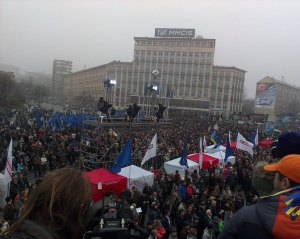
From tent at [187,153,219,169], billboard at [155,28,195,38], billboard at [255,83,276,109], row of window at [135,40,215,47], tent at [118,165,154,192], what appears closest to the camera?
tent at [118,165,154,192]

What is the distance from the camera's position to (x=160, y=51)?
7438 centimetres

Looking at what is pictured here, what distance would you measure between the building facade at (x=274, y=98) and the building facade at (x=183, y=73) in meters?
9.48

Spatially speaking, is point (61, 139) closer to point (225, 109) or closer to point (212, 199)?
point (212, 199)

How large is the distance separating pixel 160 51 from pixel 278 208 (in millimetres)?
75517

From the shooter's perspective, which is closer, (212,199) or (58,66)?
(212,199)

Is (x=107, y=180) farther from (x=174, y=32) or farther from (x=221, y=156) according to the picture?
(x=174, y=32)

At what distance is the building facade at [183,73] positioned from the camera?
241ft

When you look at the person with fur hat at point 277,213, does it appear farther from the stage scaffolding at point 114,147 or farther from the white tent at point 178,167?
the stage scaffolding at point 114,147

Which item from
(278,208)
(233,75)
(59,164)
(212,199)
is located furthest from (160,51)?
(278,208)

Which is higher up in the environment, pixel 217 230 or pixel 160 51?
pixel 160 51

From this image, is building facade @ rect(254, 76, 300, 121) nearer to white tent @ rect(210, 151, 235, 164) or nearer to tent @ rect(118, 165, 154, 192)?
white tent @ rect(210, 151, 235, 164)

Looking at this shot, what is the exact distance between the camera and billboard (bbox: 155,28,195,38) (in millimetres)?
73688

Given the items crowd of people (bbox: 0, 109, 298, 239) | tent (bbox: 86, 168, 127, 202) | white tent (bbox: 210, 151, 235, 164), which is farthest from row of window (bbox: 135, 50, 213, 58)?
tent (bbox: 86, 168, 127, 202)

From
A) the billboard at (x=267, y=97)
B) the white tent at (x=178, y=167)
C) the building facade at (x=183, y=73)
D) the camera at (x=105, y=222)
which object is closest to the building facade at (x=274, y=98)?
the billboard at (x=267, y=97)
